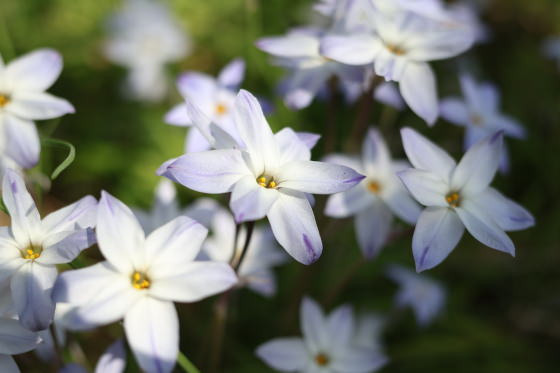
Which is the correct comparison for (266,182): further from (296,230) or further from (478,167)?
(478,167)

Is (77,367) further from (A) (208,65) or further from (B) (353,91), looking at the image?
(A) (208,65)

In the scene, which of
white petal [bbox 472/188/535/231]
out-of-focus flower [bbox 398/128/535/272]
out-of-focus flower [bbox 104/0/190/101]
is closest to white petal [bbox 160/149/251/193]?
out-of-focus flower [bbox 398/128/535/272]

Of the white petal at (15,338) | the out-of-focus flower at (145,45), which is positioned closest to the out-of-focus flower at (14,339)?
the white petal at (15,338)

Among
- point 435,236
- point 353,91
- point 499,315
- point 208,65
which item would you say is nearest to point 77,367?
point 435,236

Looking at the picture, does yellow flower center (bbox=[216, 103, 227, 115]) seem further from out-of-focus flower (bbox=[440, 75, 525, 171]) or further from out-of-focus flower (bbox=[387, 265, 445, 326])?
out-of-focus flower (bbox=[387, 265, 445, 326])

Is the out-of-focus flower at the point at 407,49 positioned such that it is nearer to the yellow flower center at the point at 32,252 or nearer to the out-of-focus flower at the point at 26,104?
the out-of-focus flower at the point at 26,104

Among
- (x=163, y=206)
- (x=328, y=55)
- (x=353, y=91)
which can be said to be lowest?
(x=163, y=206)
